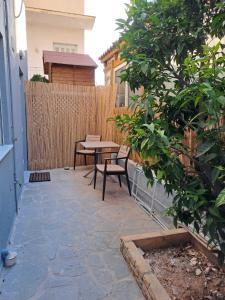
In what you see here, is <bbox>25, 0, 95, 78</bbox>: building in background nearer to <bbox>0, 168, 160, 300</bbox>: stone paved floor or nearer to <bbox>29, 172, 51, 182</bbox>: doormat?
<bbox>29, 172, 51, 182</bbox>: doormat

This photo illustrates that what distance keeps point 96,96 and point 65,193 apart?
9.35 ft

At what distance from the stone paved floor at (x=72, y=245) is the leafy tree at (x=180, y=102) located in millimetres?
912

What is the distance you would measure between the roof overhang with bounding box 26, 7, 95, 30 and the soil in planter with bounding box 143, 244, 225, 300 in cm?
958

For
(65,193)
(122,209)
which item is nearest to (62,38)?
(65,193)

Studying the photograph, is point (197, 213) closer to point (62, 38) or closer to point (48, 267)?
point (48, 267)

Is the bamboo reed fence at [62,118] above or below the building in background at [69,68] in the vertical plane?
below

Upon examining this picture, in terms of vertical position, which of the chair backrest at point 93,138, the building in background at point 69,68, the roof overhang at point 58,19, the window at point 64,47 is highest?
the roof overhang at point 58,19

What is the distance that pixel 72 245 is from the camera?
101 inches

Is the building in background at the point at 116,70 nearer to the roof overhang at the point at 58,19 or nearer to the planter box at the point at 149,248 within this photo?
the planter box at the point at 149,248

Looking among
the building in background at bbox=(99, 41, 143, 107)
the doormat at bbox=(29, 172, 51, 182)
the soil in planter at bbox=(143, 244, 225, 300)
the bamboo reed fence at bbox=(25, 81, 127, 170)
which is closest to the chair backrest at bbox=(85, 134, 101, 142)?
the bamboo reed fence at bbox=(25, 81, 127, 170)

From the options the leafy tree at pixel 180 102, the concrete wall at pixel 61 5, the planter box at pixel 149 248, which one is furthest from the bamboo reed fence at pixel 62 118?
the concrete wall at pixel 61 5

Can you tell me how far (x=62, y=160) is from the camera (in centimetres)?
593

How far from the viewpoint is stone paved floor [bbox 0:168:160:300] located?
1909mm

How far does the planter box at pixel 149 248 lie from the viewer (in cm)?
173
